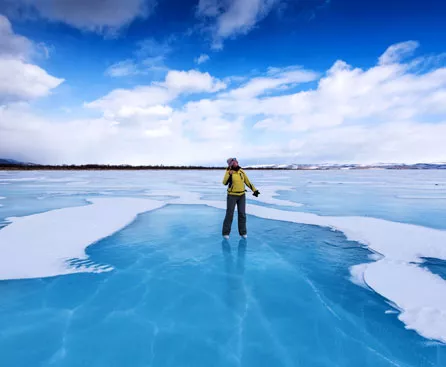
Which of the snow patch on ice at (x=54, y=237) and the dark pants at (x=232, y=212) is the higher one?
the dark pants at (x=232, y=212)

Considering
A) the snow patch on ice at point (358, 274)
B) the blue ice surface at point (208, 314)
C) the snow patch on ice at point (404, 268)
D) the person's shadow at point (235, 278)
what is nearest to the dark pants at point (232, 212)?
the person's shadow at point (235, 278)

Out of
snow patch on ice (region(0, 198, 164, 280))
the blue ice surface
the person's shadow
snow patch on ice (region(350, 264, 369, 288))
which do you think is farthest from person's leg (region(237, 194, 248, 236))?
snow patch on ice (region(0, 198, 164, 280))

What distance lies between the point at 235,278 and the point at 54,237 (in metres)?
4.26

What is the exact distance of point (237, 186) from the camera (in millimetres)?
6195

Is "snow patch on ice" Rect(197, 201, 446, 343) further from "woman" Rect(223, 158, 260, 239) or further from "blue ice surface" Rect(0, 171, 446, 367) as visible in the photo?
"woman" Rect(223, 158, 260, 239)

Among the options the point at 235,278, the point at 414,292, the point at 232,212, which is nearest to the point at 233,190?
the point at 232,212

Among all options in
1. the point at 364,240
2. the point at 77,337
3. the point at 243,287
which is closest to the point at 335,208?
the point at 364,240

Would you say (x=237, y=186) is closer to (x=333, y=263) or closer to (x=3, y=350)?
(x=333, y=263)

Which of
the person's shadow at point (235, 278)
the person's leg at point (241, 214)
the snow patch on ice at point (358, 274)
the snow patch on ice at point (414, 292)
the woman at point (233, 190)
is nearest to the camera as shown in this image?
the snow patch on ice at point (414, 292)

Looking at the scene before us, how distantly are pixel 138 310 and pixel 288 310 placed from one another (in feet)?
5.76

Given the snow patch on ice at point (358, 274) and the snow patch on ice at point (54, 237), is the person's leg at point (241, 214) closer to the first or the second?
the snow patch on ice at point (358, 274)

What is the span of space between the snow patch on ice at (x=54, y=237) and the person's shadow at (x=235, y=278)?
6.51 ft

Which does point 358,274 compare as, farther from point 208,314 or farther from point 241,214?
point 241,214

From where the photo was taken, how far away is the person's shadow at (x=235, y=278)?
349cm
